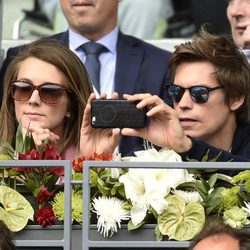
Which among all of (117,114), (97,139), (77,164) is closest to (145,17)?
(97,139)

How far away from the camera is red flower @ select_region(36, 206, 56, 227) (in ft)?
19.5

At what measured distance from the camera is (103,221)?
233 inches

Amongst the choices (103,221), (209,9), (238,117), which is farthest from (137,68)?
(209,9)

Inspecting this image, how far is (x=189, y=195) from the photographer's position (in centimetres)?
598

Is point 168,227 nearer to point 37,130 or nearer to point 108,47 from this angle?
point 37,130

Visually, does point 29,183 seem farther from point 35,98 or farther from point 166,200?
point 35,98

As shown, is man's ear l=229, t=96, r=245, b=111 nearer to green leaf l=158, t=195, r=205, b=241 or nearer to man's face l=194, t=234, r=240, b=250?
green leaf l=158, t=195, r=205, b=241

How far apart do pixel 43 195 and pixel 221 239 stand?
1169 millimetres

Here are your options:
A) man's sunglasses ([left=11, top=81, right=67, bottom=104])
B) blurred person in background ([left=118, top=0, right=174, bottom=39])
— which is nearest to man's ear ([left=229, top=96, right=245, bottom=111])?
man's sunglasses ([left=11, top=81, right=67, bottom=104])

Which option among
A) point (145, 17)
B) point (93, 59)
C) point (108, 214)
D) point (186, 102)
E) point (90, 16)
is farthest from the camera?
point (145, 17)

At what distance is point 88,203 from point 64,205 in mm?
108

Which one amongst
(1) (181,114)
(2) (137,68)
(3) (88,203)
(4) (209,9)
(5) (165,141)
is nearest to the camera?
(3) (88,203)

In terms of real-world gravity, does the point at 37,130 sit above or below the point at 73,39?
below

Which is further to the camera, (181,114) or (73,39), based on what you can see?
(73,39)
